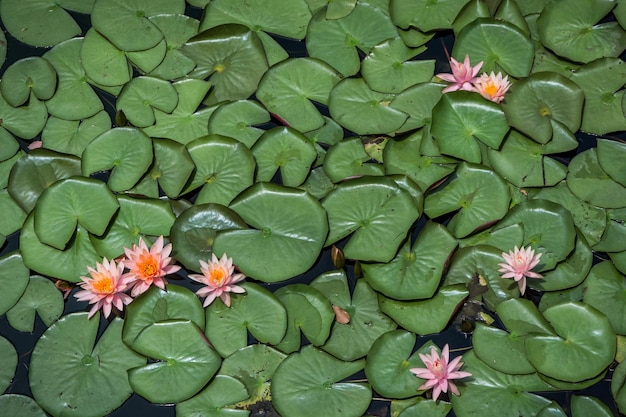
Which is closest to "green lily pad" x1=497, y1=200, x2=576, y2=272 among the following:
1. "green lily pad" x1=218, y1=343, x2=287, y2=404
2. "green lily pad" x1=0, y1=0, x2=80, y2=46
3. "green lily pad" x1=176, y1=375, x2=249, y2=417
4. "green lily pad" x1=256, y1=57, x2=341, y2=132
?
"green lily pad" x1=256, y1=57, x2=341, y2=132

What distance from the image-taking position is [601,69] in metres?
2.88

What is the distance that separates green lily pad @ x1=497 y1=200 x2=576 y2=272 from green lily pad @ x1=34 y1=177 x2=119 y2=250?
1.50 m

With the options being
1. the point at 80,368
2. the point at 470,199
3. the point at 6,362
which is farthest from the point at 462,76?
the point at 6,362

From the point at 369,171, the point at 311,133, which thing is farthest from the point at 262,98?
the point at 369,171

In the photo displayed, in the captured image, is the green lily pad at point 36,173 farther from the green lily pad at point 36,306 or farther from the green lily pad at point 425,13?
the green lily pad at point 425,13

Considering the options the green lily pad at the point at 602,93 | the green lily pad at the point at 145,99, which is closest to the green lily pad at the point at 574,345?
the green lily pad at the point at 602,93

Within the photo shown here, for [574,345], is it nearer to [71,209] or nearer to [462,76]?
[462,76]

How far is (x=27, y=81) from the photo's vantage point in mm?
2926

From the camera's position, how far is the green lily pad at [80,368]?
235 cm

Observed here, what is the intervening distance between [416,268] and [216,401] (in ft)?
2.80

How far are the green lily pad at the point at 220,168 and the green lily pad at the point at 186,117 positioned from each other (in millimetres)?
106

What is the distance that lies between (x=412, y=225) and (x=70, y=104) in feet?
5.10

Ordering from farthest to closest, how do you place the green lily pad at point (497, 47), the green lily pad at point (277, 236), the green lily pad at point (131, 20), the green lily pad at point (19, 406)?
the green lily pad at point (131, 20), the green lily pad at point (497, 47), the green lily pad at point (277, 236), the green lily pad at point (19, 406)

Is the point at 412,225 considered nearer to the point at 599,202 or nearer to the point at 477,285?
the point at 477,285
